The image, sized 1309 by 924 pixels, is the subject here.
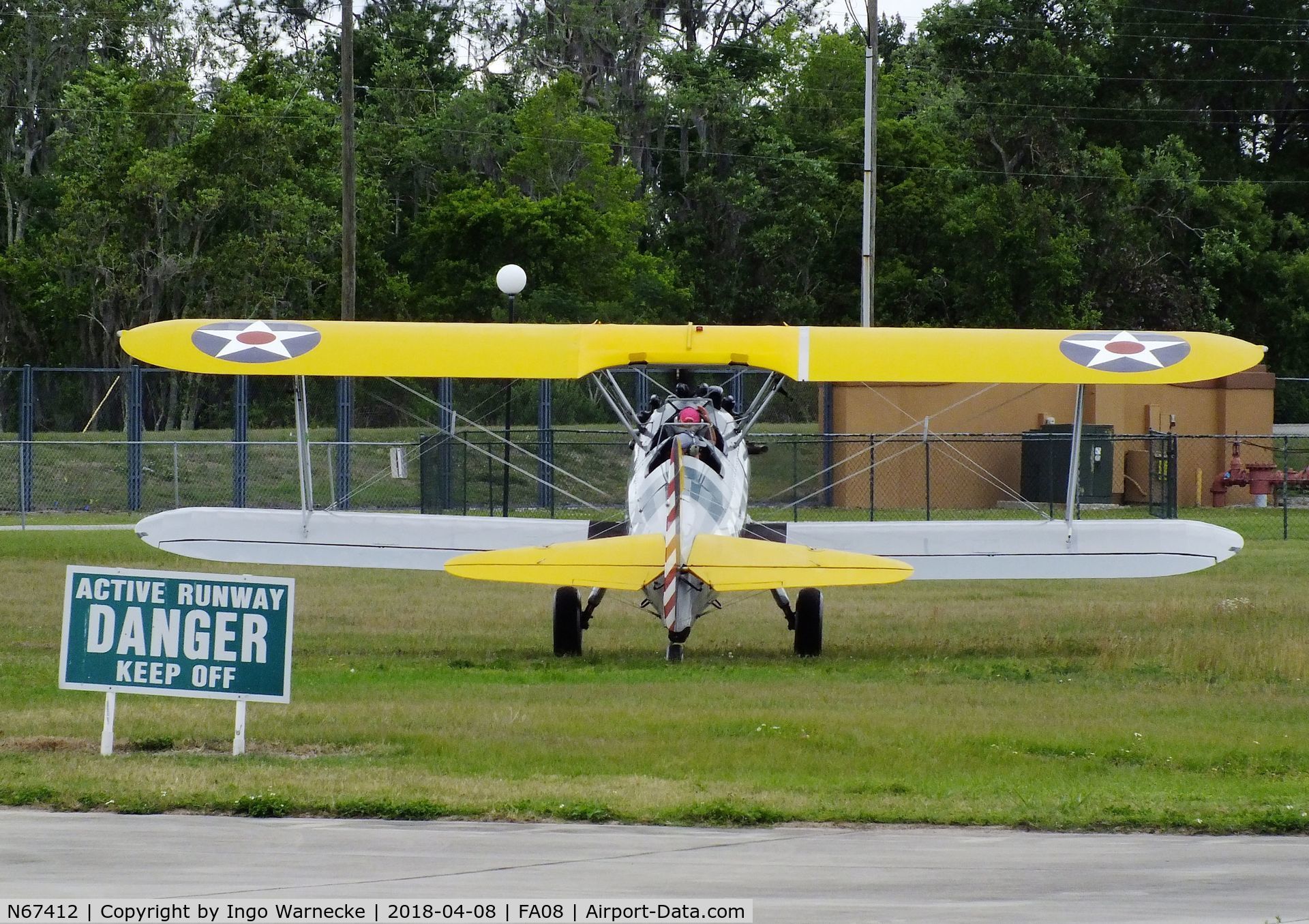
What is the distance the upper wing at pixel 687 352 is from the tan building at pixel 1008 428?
62.2ft

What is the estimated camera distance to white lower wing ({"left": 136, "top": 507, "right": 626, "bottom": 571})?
15.4m

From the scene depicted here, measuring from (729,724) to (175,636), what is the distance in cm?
327

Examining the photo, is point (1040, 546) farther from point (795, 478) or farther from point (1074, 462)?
point (795, 478)

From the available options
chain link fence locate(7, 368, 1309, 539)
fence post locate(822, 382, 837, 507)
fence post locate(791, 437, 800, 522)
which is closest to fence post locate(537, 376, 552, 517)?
chain link fence locate(7, 368, 1309, 539)

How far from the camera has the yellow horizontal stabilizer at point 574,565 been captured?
41.1ft

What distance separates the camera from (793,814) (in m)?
8.45

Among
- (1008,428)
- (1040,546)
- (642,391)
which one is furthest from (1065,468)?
(1040,546)

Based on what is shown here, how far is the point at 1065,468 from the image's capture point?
3372 cm

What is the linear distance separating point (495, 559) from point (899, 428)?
23.2 meters

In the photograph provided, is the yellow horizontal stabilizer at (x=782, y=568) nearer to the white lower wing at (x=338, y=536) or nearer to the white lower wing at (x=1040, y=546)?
the white lower wing at (x=1040, y=546)

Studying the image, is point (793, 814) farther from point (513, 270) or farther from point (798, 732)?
point (513, 270)

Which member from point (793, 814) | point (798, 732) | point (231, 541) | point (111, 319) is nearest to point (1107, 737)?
point (798, 732)

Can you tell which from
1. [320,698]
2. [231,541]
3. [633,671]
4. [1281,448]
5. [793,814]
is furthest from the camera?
[1281,448]

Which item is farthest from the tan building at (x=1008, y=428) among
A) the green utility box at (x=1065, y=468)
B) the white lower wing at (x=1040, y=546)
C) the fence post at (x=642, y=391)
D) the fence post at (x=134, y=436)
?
Answer: the white lower wing at (x=1040, y=546)
